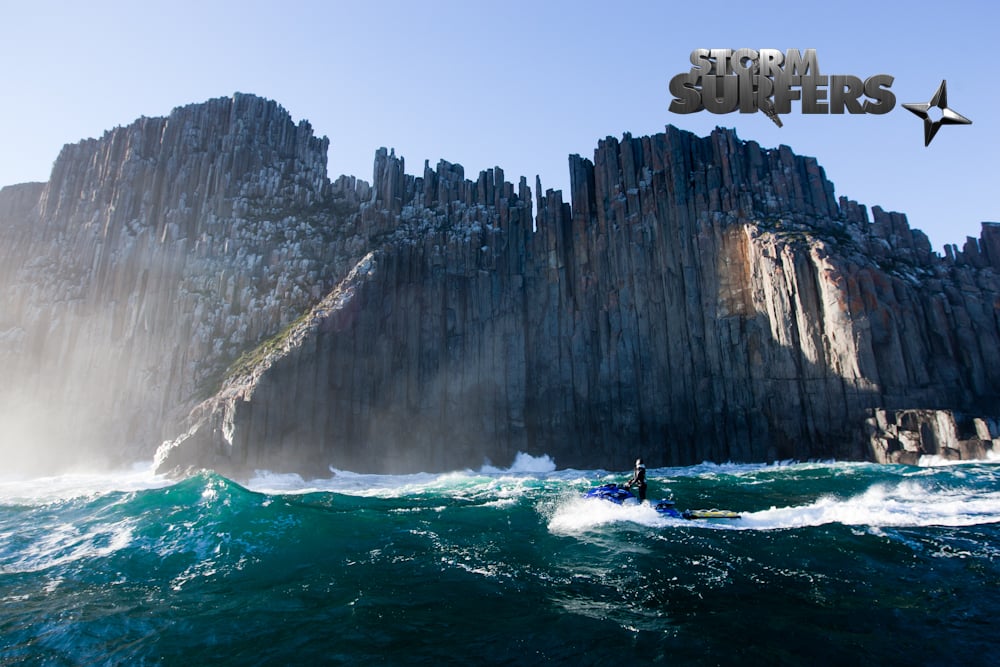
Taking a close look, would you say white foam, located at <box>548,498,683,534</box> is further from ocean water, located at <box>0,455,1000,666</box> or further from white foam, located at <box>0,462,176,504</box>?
white foam, located at <box>0,462,176,504</box>

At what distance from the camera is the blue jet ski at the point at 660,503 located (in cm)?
2160

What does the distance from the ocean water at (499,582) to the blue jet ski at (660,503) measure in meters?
0.47

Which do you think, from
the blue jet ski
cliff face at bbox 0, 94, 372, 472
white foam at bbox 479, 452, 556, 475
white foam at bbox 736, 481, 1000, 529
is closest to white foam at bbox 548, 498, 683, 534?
the blue jet ski

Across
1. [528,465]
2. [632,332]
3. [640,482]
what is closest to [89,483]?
[528,465]

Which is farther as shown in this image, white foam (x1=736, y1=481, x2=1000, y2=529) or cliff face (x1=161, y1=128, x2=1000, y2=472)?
cliff face (x1=161, y1=128, x2=1000, y2=472)

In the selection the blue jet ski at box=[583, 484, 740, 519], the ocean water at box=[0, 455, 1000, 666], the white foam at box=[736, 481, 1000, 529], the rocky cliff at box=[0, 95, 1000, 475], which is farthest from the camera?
the rocky cliff at box=[0, 95, 1000, 475]

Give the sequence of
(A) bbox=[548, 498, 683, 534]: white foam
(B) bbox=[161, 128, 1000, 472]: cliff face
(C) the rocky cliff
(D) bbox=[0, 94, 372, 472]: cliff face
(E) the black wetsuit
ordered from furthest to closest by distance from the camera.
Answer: (D) bbox=[0, 94, 372, 472]: cliff face → (C) the rocky cliff → (B) bbox=[161, 128, 1000, 472]: cliff face → (E) the black wetsuit → (A) bbox=[548, 498, 683, 534]: white foam

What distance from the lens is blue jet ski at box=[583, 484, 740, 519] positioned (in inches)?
851

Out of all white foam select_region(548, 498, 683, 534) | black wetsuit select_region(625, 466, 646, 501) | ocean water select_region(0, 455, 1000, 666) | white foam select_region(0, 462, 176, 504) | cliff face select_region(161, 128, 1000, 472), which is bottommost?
ocean water select_region(0, 455, 1000, 666)

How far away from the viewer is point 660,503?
75.9ft

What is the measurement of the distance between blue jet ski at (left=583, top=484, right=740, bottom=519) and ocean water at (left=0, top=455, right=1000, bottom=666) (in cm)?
47

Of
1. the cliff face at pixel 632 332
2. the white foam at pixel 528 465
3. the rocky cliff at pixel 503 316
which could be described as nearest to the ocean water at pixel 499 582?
the cliff face at pixel 632 332

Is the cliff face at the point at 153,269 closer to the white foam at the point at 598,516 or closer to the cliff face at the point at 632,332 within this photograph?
the cliff face at the point at 632,332

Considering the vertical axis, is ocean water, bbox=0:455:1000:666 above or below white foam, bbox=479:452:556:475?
below
